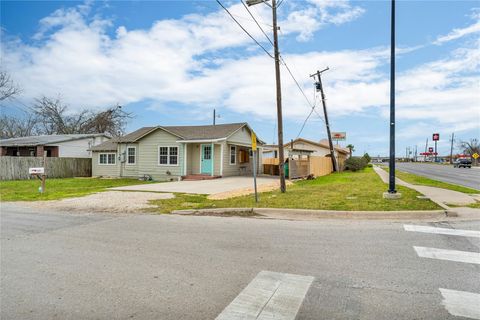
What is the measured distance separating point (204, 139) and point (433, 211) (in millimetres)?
16319

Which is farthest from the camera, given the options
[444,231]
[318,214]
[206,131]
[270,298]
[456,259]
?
[206,131]

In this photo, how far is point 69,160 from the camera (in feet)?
94.0

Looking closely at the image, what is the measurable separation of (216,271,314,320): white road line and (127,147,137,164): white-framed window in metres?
23.3

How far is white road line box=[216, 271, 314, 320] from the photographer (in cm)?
319

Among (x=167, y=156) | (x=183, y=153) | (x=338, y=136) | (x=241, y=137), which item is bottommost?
(x=167, y=156)

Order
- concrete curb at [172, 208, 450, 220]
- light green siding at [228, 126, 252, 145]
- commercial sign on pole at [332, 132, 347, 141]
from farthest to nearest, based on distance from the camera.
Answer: commercial sign on pole at [332, 132, 347, 141], light green siding at [228, 126, 252, 145], concrete curb at [172, 208, 450, 220]

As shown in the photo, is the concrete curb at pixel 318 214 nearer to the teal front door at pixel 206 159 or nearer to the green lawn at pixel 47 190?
the green lawn at pixel 47 190

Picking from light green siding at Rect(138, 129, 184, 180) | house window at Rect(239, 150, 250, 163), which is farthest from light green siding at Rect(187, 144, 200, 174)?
Result: house window at Rect(239, 150, 250, 163)

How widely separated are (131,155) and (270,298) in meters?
24.3

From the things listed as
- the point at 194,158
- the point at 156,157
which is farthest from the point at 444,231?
the point at 156,157

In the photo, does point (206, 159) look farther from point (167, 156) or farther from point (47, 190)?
point (47, 190)

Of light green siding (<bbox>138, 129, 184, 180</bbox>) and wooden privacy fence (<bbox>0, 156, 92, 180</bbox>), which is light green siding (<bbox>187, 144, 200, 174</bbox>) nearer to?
light green siding (<bbox>138, 129, 184, 180</bbox>)

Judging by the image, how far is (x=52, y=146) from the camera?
3162cm

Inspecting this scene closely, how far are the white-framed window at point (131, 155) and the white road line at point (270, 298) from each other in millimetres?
23267
